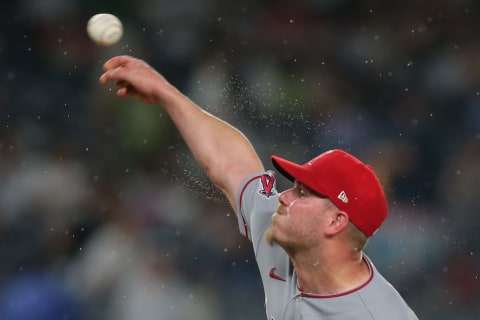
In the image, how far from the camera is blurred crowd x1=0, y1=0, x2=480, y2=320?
233 inches

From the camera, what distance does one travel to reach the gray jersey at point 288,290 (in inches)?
114

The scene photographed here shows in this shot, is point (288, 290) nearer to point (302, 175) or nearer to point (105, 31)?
point (302, 175)

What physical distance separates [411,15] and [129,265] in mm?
3436

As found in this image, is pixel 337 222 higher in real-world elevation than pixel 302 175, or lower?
lower

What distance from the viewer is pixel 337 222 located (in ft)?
10.0

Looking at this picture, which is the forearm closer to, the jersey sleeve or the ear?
the jersey sleeve

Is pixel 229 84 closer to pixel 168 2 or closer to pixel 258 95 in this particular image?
pixel 258 95

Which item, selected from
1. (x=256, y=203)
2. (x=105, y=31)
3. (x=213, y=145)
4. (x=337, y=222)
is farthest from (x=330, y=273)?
(x=105, y=31)

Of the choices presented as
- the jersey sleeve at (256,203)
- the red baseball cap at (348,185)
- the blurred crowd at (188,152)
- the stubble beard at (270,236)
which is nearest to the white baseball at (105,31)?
the jersey sleeve at (256,203)

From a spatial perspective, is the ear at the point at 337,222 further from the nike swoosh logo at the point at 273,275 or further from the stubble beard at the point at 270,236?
the nike swoosh logo at the point at 273,275

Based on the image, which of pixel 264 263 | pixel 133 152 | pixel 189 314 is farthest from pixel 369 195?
pixel 133 152

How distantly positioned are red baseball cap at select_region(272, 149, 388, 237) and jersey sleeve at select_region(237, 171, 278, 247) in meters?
0.21

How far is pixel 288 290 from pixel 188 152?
3.37m

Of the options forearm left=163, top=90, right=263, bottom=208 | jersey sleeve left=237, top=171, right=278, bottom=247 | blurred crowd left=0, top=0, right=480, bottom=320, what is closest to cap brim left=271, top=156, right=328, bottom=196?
jersey sleeve left=237, top=171, right=278, bottom=247
